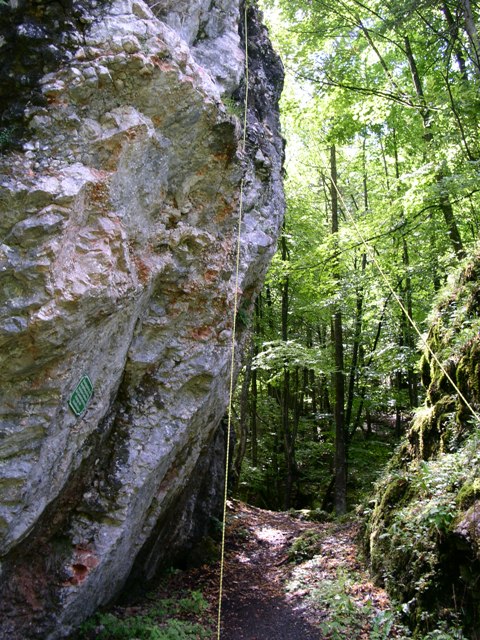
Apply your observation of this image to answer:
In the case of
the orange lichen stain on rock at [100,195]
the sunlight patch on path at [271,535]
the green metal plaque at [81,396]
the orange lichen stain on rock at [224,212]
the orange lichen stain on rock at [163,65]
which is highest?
the orange lichen stain on rock at [163,65]

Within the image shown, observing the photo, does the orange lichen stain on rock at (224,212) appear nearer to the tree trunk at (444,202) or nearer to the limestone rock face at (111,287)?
the limestone rock face at (111,287)

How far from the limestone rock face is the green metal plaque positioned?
0.21 ft

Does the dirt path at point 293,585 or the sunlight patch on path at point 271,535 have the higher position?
the sunlight patch on path at point 271,535

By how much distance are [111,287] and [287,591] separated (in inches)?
212

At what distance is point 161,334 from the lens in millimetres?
5812

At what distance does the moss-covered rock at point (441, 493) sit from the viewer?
197 inches

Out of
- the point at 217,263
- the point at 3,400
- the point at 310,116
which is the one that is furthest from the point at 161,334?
the point at 310,116

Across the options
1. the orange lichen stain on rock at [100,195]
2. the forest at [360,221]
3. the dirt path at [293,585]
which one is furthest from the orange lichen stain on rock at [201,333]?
the dirt path at [293,585]

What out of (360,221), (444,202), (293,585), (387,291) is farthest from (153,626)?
(387,291)

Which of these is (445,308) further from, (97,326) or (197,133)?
(97,326)

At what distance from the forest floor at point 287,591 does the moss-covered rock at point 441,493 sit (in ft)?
1.25

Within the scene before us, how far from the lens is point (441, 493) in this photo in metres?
5.69

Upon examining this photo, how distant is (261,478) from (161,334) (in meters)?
10.8

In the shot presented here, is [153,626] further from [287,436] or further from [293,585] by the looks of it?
[287,436]
